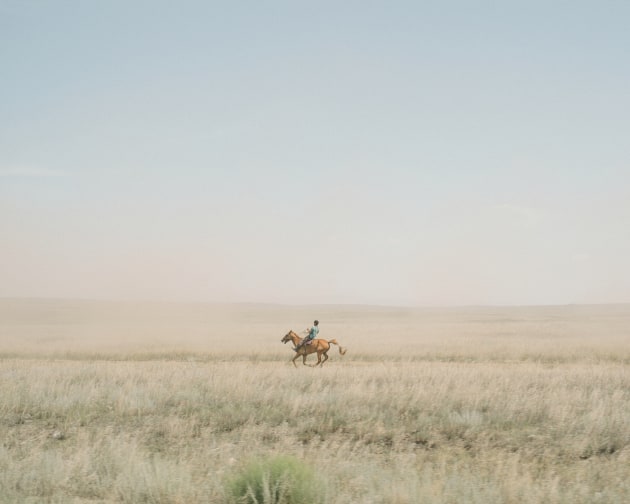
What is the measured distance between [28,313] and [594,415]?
107 m

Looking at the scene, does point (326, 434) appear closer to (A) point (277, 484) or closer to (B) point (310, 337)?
(A) point (277, 484)

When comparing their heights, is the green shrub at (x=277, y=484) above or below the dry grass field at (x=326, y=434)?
above

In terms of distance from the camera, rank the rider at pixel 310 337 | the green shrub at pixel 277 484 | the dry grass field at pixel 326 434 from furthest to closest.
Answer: the rider at pixel 310 337 → the dry grass field at pixel 326 434 → the green shrub at pixel 277 484

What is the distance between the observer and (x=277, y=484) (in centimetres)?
644

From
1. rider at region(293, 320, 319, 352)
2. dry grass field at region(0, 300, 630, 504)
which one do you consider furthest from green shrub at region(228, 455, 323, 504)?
rider at region(293, 320, 319, 352)

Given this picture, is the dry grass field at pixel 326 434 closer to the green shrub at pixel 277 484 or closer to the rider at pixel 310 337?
Result: the green shrub at pixel 277 484

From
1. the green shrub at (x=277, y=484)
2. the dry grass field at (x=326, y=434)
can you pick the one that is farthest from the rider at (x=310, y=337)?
the green shrub at (x=277, y=484)

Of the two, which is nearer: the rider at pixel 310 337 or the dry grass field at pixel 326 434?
the dry grass field at pixel 326 434

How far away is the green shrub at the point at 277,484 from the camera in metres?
6.45

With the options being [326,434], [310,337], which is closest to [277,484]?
[326,434]

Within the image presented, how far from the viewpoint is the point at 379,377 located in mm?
16344

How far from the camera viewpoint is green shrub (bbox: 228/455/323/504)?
645 cm

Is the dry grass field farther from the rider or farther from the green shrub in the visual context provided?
the rider

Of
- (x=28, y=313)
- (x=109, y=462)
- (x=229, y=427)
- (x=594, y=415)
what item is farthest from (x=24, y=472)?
(x=28, y=313)
